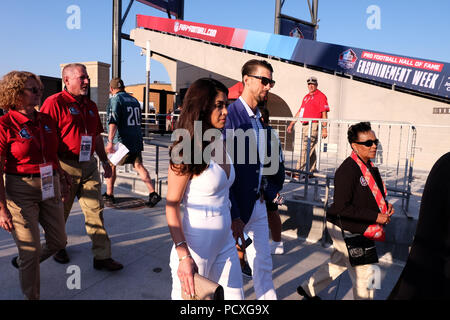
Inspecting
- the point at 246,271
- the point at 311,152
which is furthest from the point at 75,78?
the point at 311,152

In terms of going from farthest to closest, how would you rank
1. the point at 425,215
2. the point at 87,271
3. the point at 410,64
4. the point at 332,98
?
the point at 332,98, the point at 410,64, the point at 87,271, the point at 425,215

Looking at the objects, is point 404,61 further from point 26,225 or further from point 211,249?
point 26,225

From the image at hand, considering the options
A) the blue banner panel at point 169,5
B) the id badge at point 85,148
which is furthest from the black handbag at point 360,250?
the blue banner panel at point 169,5

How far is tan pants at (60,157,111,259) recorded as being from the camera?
11.7ft

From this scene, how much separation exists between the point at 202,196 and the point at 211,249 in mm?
331

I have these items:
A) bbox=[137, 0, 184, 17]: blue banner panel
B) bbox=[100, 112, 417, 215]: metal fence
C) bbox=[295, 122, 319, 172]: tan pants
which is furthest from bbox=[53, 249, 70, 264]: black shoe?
bbox=[137, 0, 184, 17]: blue banner panel

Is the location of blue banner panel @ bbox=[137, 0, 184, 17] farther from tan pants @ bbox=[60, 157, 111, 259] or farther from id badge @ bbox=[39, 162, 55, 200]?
id badge @ bbox=[39, 162, 55, 200]

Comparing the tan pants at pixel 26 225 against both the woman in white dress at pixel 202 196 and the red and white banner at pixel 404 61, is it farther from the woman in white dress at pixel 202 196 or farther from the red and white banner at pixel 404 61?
the red and white banner at pixel 404 61

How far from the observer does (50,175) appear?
2.89m

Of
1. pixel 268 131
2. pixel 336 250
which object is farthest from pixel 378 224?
pixel 268 131

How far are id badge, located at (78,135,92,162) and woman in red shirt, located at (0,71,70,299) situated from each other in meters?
0.63

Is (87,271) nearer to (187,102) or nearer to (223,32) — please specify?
(187,102)
